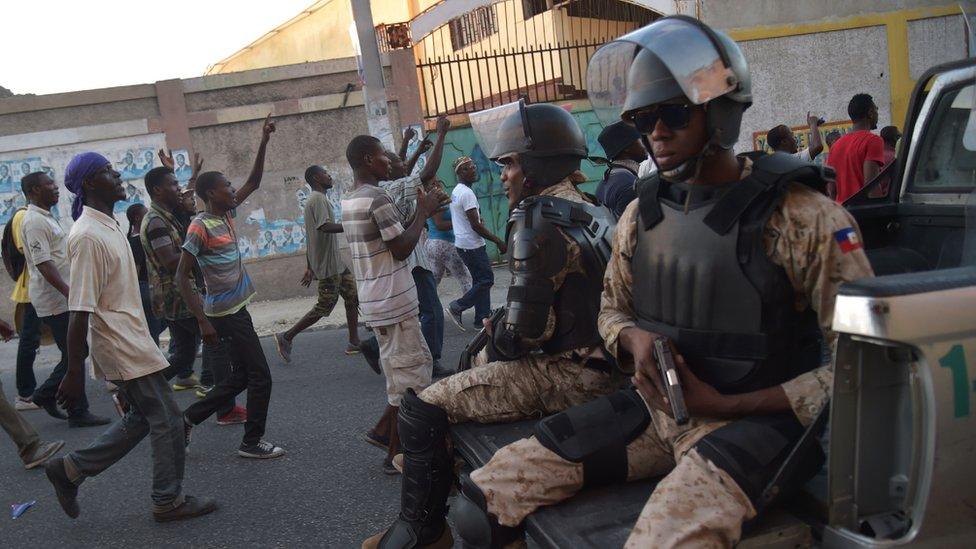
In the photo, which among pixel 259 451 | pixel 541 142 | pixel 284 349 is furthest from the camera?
pixel 284 349

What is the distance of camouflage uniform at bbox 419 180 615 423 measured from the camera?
3.05m

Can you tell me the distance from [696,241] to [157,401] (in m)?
3.17

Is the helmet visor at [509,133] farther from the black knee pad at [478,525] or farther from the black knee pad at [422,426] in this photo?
the black knee pad at [478,525]

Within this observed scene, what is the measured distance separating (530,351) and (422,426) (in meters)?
0.48

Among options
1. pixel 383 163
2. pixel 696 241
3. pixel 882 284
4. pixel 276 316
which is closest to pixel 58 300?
pixel 383 163

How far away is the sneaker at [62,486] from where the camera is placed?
433 cm

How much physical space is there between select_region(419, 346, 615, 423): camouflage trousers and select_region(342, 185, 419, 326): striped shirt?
4.87 ft

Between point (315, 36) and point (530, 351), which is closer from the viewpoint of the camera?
point (530, 351)

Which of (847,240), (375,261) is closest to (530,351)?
(847,240)

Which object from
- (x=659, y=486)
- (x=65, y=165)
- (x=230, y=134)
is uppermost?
(x=230, y=134)

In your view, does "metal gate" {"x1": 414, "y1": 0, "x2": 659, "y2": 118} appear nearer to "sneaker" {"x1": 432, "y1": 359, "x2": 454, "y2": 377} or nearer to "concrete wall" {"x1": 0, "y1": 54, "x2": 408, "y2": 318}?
"concrete wall" {"x1": 0, "y1": 54, "x2": 408, "y2": 318}

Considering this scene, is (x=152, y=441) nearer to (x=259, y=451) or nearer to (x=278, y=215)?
(x=259, y=451)

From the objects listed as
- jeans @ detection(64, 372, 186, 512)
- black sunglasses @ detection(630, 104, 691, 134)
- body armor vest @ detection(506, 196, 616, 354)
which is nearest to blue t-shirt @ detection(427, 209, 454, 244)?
jeans @ detection(64, 372, 186, 512)

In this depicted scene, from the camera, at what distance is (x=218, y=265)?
523cm
